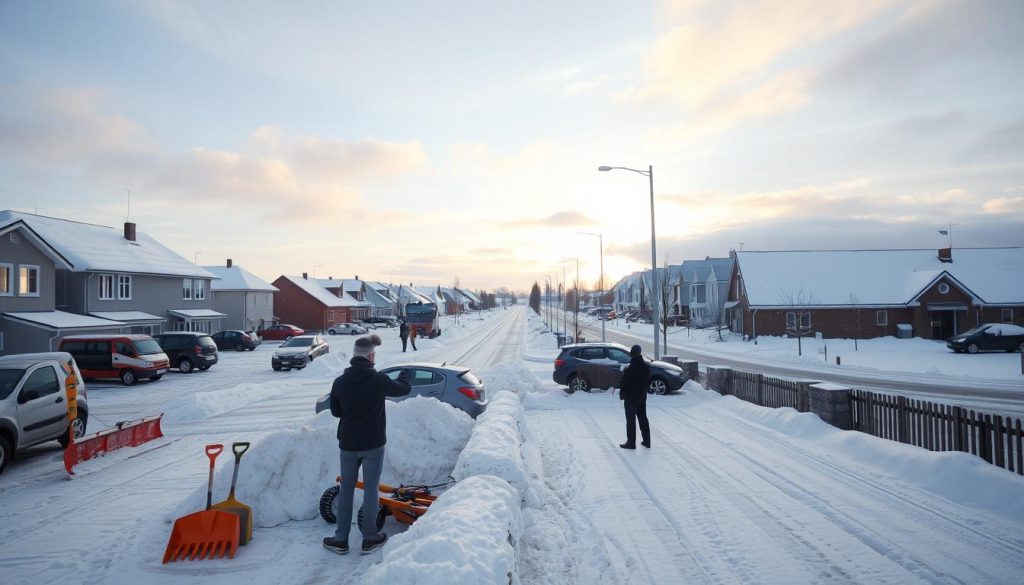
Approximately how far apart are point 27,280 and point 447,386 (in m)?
25.4

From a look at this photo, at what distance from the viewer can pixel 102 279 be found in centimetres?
2928

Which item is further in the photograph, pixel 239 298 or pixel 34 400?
pixel 239 298

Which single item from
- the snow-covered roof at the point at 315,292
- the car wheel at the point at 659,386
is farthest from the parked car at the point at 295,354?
the snow-covered roof at the point at 315,292

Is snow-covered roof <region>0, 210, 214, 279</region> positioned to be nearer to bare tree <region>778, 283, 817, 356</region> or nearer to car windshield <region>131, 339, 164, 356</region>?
car windshield <region>131, 339, 164, 356</region>

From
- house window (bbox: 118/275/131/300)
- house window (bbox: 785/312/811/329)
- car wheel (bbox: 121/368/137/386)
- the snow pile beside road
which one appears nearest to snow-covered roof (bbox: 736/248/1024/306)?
house window (bbox: 785/312/811/329)

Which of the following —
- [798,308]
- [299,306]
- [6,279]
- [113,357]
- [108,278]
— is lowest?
[113,357]

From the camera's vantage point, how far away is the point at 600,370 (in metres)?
16.3

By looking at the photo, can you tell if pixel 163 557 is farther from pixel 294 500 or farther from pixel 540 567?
pixel 540 567

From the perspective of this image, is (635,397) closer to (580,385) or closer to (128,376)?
(580,385)

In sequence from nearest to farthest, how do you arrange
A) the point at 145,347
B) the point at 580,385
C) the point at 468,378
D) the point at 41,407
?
the point at 41,407
the point at 468,378
the point at 580,385
the point at 145,347

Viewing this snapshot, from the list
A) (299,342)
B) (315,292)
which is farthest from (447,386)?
(315,292)

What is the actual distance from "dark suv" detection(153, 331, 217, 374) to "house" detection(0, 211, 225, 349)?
4.37 meters

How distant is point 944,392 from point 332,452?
19.7 m

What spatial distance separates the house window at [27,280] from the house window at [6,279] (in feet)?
1.08
